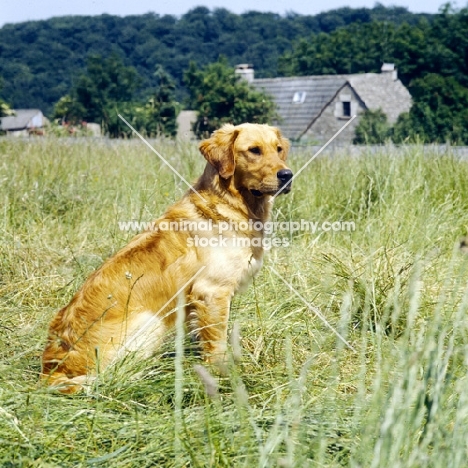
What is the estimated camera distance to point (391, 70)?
52.2 metres

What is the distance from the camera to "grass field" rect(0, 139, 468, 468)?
2.38 meters

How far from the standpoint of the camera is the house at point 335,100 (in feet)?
156

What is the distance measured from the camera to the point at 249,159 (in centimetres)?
464

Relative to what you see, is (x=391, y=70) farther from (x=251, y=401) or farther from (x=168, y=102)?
(x=251, y=401)

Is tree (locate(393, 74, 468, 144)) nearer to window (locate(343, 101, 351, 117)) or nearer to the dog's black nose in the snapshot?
window (locate(343, 101, 351, 117))

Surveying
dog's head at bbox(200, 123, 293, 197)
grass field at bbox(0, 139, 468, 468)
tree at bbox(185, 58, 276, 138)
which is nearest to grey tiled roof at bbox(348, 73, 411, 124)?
tree at bbox(185, 58, 276, 138)

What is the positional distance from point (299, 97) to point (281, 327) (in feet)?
154

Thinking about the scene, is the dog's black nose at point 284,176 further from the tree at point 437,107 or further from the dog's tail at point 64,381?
the tree at point 437,107

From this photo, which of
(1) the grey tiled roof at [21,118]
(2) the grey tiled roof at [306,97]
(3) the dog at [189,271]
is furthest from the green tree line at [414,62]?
(1) the grey tiled roof at [21,118]

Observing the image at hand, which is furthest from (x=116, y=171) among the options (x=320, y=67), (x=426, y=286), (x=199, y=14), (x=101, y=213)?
(x=199, y=14)

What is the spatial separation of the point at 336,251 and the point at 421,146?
95.9 inches

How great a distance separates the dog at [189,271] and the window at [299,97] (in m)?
45.4

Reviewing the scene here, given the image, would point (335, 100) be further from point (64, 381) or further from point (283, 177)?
point (64, 381)

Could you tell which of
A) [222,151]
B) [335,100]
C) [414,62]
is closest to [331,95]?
[335,100]
